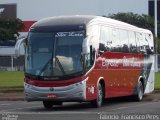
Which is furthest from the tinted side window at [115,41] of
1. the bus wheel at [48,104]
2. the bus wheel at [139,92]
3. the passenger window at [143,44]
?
the passenger window at [143,44]

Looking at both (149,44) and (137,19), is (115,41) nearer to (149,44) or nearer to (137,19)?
(149,44)

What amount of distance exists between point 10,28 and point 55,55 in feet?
244

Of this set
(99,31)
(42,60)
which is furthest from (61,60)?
(99,31)

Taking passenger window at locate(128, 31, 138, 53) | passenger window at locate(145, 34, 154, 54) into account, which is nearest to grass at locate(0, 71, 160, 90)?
passenger window at locate(145, 34, 154, 54)

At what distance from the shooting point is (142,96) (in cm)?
2938

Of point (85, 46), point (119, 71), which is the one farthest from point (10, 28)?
point (85, 46)

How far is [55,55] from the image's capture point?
891 inches

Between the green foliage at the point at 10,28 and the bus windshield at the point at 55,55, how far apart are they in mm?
72207

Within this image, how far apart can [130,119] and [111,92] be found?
7806 millimetres

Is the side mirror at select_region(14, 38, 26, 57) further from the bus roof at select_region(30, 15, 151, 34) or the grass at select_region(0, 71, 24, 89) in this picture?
the grass at select_region(0, 71, 24, 89)

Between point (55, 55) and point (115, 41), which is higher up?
point (115, 41)

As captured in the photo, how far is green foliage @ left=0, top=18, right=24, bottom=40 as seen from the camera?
95312 mm

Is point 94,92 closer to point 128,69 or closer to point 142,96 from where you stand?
point 128,69

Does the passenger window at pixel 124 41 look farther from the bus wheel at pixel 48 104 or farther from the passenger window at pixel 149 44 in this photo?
the bus wheel at pixel 48 104
